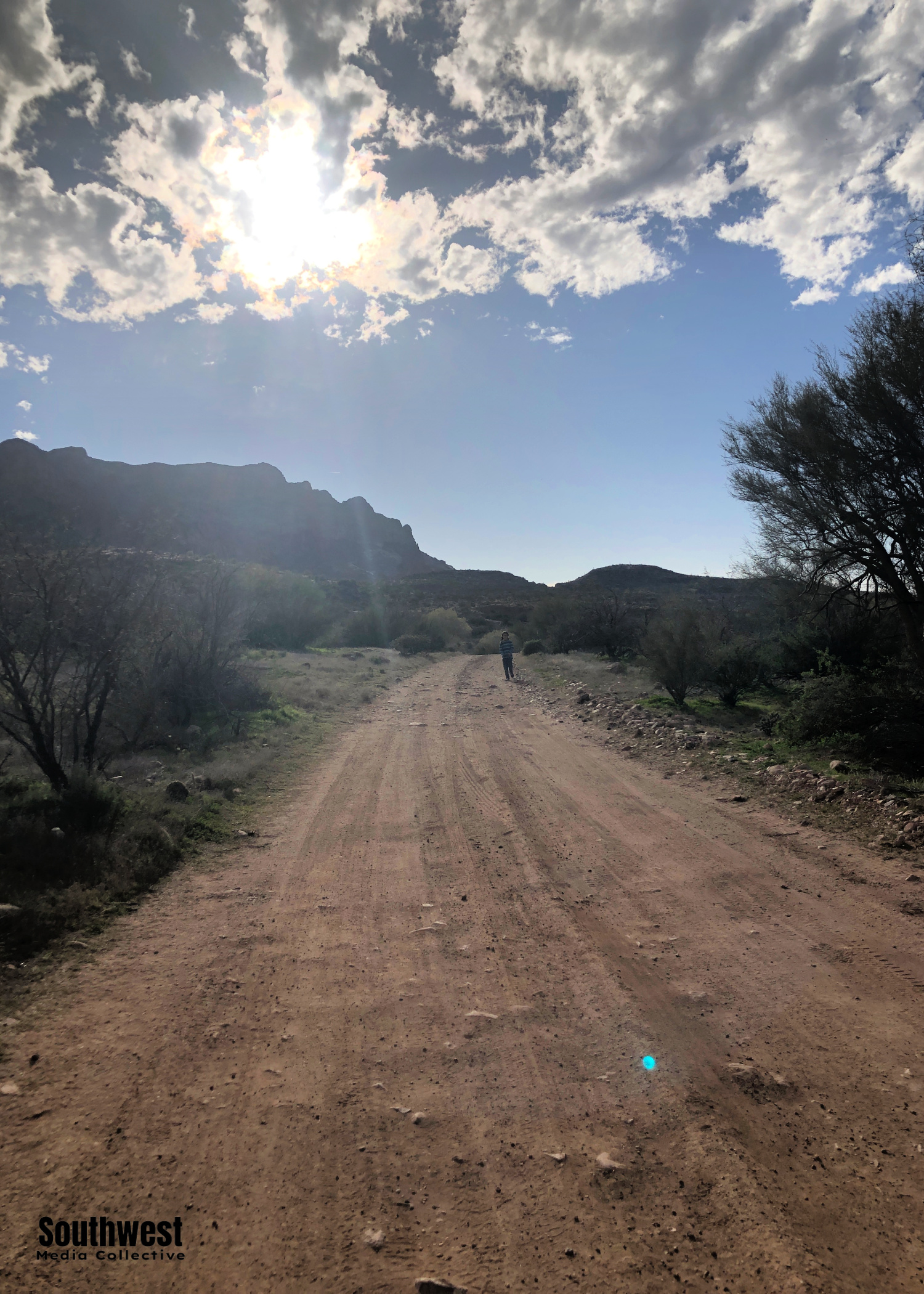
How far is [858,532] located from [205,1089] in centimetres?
1224

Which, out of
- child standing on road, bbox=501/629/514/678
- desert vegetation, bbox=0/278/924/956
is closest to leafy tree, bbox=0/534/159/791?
desert vegetation, bbox=0/278/924/956

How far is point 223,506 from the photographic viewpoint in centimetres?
10638

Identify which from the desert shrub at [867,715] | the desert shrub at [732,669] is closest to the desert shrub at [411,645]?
the desert shrub at [732,669]

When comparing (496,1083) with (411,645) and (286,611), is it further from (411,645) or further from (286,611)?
(411,645)

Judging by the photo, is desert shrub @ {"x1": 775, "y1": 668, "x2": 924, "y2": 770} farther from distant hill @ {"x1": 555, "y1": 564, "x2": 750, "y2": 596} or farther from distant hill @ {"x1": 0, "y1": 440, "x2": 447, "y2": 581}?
distant hill @ {"x1": 0, "y1": 440, "x2": 447, "y2": 581}

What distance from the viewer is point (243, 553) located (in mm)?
93000

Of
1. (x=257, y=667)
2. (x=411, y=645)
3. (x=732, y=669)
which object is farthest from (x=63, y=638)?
(x=411, y=645)

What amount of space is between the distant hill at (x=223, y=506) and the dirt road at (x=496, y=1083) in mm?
73230

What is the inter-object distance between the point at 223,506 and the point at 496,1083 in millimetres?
115365

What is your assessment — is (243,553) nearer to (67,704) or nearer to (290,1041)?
(67,704)

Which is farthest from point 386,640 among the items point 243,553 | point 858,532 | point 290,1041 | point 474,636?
point 243,553

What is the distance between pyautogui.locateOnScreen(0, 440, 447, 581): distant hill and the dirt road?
73.2 metres

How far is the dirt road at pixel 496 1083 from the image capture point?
227 centimetres

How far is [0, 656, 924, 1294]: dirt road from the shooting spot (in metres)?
2.27
